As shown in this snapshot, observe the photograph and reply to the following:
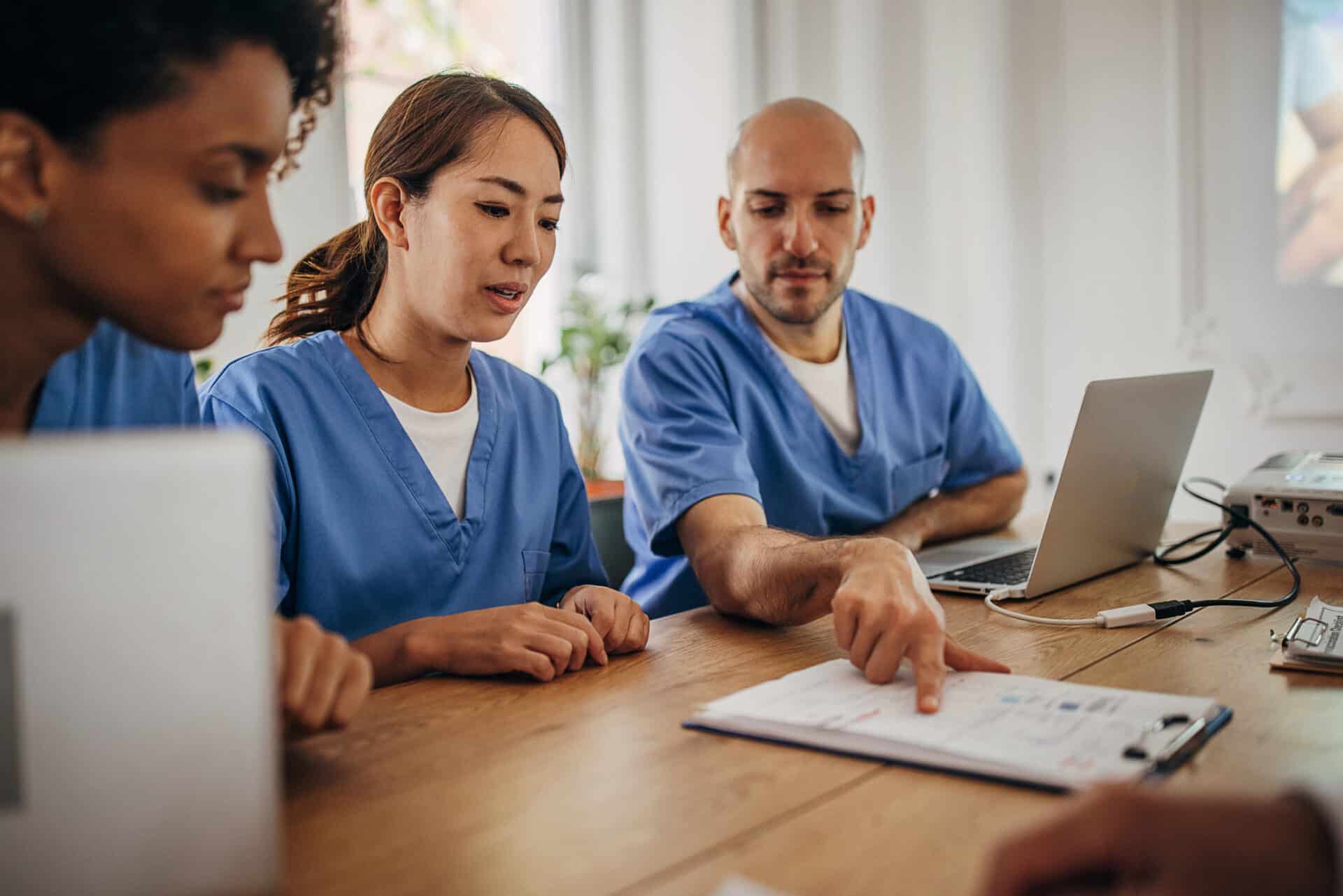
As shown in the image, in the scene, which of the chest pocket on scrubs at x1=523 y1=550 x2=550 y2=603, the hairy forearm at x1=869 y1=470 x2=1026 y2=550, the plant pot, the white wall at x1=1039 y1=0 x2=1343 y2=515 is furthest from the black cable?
the plant pot

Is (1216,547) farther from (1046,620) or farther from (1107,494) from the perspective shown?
(1046,620)

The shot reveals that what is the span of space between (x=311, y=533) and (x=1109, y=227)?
246 cm

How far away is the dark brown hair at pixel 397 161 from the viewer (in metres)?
1.35

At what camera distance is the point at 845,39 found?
11.2 ft

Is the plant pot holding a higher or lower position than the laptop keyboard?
lower

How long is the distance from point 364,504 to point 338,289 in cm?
35

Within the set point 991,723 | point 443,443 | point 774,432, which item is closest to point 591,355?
point 774,432

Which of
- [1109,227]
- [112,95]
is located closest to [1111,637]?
[112,95]

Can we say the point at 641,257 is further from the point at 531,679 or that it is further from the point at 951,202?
the point at 531,679

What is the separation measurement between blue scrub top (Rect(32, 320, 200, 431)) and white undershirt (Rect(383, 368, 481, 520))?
0.98 feet

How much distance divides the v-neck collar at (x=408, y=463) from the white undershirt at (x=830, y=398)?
682 millimetres

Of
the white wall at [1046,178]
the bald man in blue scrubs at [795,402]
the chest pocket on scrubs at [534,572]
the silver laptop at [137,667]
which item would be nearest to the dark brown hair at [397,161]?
the chest pocket on scrubs at [534,572]

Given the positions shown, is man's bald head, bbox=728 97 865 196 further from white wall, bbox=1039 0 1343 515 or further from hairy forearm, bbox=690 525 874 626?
white wall, bbox=1039 0 1343 515

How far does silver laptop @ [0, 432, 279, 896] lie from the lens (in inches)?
20.2
